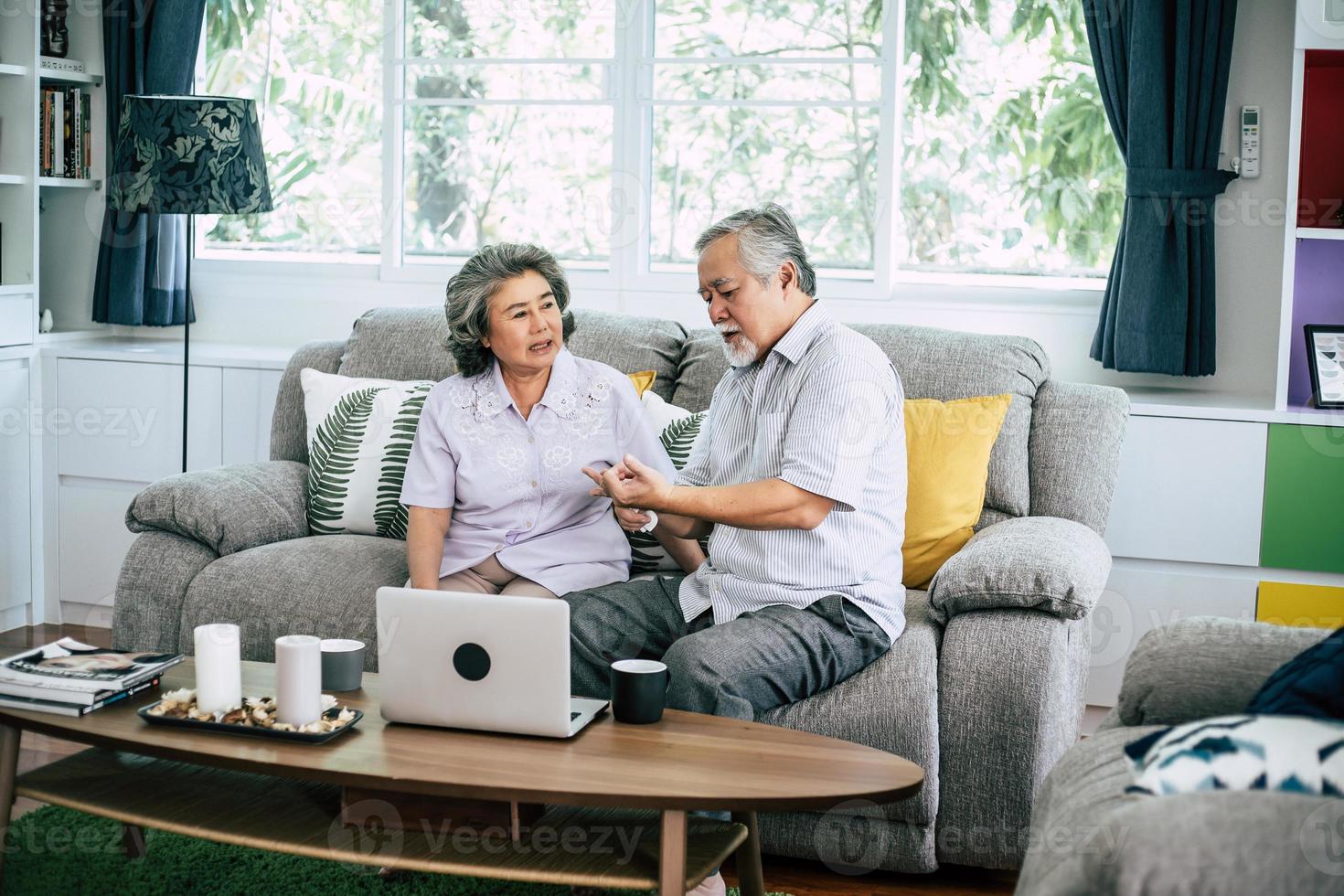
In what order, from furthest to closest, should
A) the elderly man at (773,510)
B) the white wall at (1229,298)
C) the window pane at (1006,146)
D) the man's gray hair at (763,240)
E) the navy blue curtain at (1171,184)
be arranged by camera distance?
the window pane at (1006,146)
the white wall at (1229,298)
the navy blue curtain at (1171,184)
the man's gray hair at (763,240)
the elderly man at (773,510)

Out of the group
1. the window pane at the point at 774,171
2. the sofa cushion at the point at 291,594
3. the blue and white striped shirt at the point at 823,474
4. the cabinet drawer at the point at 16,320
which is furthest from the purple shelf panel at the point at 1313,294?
the cabinet drawer at the point at 16,320

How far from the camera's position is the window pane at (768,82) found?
12.1 feet

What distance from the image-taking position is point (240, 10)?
167 inches

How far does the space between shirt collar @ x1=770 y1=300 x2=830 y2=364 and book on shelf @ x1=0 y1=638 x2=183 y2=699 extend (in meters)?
1.12

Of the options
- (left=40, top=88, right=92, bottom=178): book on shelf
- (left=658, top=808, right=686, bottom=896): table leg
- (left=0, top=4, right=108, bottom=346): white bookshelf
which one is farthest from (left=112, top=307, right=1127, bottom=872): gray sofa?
(left=40, top=88, right=92, bottom=178): book on shelf

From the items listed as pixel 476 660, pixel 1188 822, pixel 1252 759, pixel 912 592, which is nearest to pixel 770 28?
pixel 912 592

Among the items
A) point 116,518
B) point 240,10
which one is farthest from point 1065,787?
point 240,10

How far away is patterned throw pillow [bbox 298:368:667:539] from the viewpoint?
2.95 m

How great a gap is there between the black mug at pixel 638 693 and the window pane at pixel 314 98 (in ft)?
8.68

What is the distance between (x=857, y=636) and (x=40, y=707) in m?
1.25

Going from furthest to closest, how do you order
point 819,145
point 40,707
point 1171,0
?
point 819,145 < point 1171,0 < point 40,707

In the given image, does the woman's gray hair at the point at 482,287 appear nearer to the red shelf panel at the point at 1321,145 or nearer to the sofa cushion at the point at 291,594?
the sofa cushion at the point at 291,594

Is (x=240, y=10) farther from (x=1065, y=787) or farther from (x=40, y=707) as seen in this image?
(x=1065, y=787)

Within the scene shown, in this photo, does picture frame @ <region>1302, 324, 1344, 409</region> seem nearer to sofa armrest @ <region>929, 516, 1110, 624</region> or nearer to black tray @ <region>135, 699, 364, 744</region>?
sofa armrest @ <region>929, 516, 1110, 624</region>
